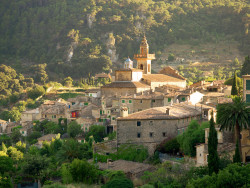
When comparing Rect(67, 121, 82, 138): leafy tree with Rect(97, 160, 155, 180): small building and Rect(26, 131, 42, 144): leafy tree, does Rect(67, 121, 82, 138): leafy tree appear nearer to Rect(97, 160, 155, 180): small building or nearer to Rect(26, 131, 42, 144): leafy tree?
Rect(26, 131, 42, 144): leafy tree

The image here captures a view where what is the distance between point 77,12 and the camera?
14200 cm

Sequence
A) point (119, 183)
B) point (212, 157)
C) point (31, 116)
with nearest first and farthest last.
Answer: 1. point (212, 157)
2. point (119, 183)
3. point (31, 116)

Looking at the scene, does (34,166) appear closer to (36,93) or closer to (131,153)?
(131,153)

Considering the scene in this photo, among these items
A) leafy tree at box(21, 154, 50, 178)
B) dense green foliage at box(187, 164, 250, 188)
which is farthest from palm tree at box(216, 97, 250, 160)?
leafy tree at box(21, 154, 50, 178)

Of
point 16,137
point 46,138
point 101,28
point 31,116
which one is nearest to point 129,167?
point 46,138

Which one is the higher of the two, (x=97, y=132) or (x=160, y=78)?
(x=160, y=78)

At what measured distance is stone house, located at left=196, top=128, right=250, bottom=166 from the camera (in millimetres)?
35094

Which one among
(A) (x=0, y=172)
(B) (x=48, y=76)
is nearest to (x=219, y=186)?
(A) (x=0, y=172)

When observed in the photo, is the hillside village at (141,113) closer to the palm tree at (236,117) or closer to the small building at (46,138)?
the small building at (46,138)

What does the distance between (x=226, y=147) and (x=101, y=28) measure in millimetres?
98888

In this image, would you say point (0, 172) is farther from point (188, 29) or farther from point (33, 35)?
point (33, 35)

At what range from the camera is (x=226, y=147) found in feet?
116

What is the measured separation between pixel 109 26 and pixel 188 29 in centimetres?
1935

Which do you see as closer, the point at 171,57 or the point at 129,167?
the point at 129,167
